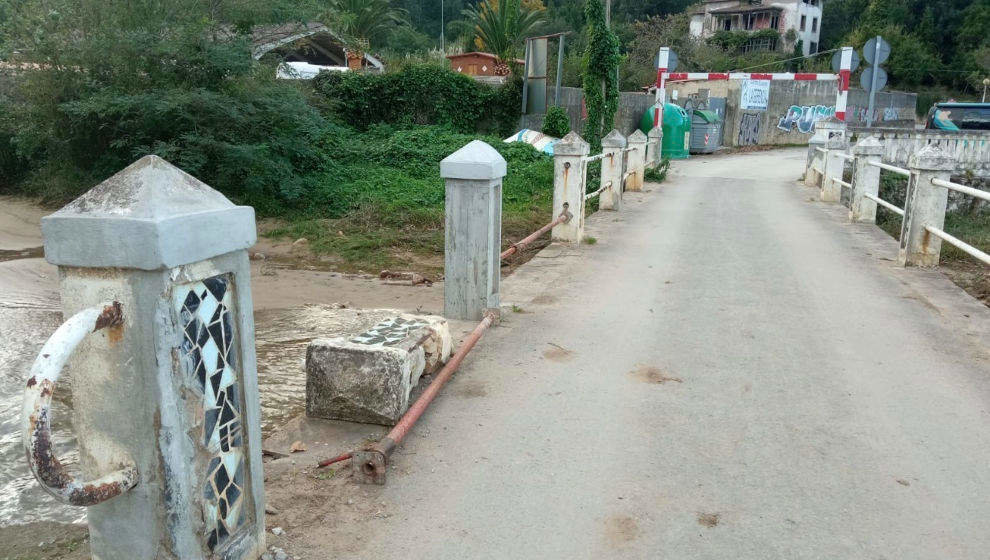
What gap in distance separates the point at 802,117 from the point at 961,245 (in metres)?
28.6

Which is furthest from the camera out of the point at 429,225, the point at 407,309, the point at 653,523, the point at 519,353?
the point at 429,225

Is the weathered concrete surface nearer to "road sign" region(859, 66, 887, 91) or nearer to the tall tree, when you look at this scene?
"road sign" region(859, 66, 887, 91)

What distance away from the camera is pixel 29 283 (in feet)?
32.3

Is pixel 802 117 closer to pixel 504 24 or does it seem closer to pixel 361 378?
pixel 504 24

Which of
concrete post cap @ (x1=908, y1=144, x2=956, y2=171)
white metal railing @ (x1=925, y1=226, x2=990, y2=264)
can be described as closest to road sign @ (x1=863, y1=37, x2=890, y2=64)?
concrete post cap @ (x1=908, y1=144, x2=956, y2=171)

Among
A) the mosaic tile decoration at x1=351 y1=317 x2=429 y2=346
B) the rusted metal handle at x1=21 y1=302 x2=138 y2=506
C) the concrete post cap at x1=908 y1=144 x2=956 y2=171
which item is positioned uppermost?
the concrete post cap at x1=908 y1=144 x2=956 y2=171

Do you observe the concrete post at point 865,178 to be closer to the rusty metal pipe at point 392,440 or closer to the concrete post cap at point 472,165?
the concrete post cap at point 472,165

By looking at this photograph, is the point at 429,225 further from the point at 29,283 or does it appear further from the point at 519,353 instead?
the point at 519,353

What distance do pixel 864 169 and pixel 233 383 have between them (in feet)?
35.0

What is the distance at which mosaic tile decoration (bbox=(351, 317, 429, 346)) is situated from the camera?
4348 mm

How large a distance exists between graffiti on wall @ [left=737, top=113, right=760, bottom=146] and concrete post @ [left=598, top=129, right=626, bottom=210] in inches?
864

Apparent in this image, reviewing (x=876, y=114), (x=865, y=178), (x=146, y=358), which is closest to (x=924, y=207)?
(x=865, y=178)

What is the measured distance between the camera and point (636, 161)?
16125 millimetres

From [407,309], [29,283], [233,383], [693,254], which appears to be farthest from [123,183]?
[29,283]
